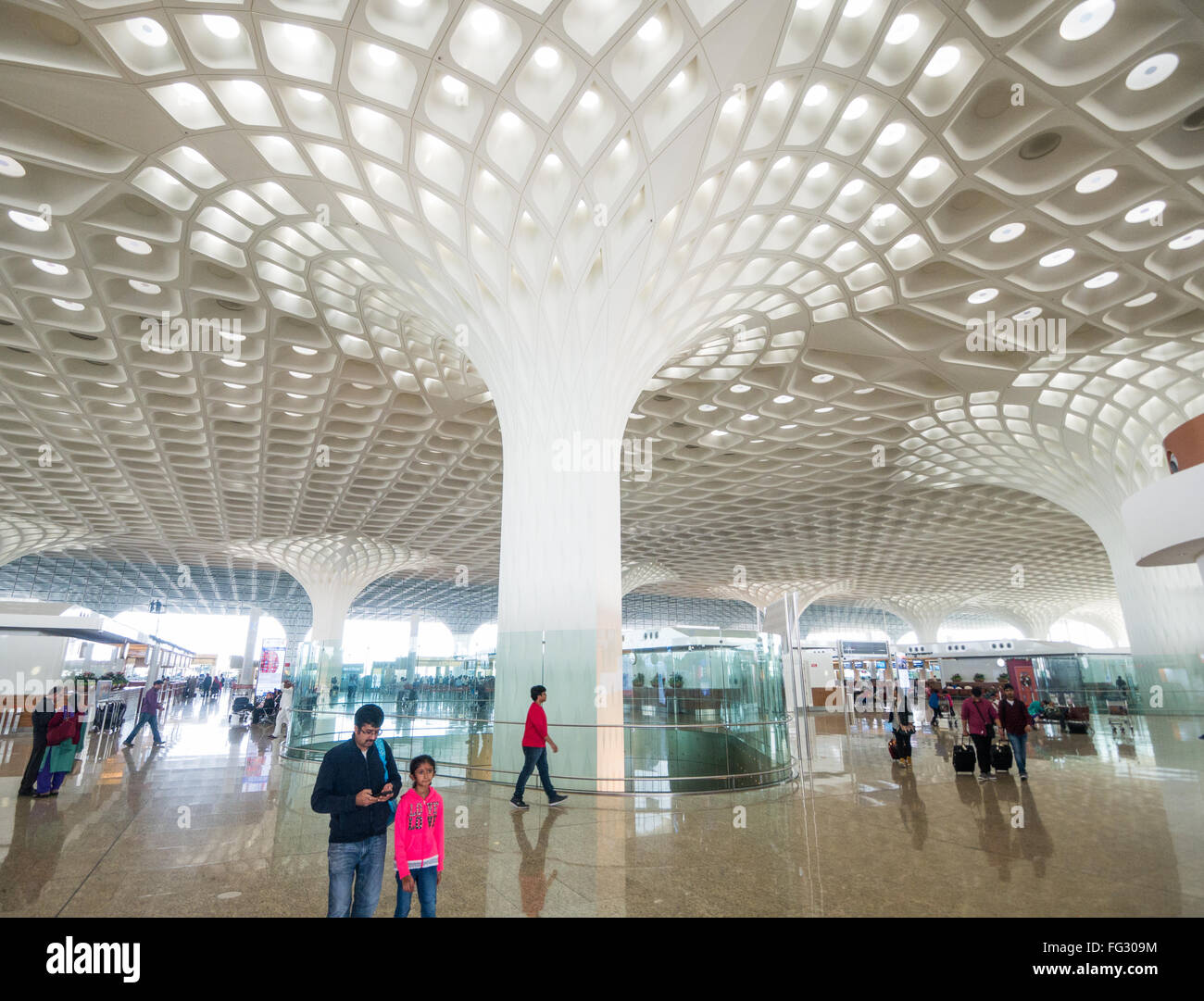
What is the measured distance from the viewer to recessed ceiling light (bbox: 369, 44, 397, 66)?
9.91 m

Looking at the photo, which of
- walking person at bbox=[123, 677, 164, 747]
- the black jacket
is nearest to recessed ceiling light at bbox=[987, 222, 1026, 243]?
the black jacket

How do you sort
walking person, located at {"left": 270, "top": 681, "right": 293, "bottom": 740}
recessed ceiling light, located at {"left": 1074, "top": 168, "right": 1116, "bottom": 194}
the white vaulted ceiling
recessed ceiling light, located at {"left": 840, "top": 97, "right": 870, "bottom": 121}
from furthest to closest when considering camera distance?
walking person, located at {"left": 270, "top": 681, "right": 293, "bottom": 740}, recessed ceiling light, located at {"left": 1074, "top": 168, "right": 1116, "bottom": 194}, recessed ceiling light, located at {"left": 840, "top": 97, "right": 870, "bottom": 121}, the white vaulted ceiling

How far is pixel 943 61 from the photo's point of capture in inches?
388

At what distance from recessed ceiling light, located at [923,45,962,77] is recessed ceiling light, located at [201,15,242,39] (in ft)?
33.8

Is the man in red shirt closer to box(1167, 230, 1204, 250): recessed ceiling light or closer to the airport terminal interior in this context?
the airport terminal interior

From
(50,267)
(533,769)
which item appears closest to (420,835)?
(533,769)

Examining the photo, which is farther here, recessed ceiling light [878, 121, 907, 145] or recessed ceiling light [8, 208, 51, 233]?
recessed ceiling light [8, 208, 51, 233]

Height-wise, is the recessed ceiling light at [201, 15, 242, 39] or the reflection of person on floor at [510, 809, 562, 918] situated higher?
the recessed ceiling light at [201, 15, 242, 39]

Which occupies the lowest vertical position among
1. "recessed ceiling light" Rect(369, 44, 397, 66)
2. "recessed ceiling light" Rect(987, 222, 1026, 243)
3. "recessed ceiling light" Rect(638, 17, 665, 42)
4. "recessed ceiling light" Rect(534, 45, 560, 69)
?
"recessed ceiling light" Rect(987, 222, 1026, 243)

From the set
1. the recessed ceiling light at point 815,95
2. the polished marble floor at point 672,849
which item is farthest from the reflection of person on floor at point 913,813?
the recessed ceiling light at point 815,95

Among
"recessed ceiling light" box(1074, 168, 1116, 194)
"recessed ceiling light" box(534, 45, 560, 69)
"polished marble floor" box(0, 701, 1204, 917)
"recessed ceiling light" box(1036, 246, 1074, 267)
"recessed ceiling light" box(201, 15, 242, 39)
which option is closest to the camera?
"polished marble floor" box(0, 701, 1204, 917)

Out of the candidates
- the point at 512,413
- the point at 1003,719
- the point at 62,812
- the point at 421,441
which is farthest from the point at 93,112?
the point at 1003,719

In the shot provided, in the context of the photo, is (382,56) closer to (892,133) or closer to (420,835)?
(892,133)

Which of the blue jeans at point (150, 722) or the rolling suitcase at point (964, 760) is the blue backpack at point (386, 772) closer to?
the rolling suitcase at point (964, 760)
